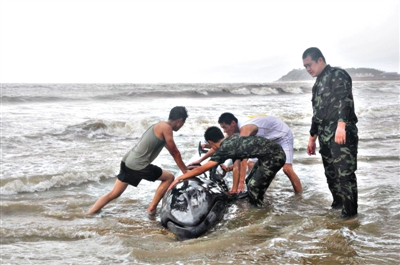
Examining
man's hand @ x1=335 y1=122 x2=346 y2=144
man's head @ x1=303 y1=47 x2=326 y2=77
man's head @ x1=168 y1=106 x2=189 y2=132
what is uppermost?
man's head @ x1=303 y1=47 x2=326 y2=77

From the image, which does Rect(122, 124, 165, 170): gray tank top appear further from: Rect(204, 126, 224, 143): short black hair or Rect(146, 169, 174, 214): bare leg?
Rect(204, 126, 224, 143): short black hair

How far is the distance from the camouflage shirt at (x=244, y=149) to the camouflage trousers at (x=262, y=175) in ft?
0.16

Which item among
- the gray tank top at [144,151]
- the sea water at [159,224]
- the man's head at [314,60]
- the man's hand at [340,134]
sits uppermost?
the man's head at [314,60]

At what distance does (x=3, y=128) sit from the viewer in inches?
531

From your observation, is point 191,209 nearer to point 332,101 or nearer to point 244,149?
point 244,149

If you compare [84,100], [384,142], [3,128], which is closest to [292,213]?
[384,142]

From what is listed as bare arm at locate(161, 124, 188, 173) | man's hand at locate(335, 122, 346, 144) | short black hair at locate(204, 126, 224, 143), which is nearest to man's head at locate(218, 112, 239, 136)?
short black hair at locate(204, 126, 224, 143)

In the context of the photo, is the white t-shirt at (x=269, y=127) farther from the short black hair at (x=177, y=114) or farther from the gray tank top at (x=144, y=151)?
the gray tank top at (x=144, y=151)

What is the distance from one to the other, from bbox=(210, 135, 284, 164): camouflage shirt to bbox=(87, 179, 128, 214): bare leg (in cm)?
157

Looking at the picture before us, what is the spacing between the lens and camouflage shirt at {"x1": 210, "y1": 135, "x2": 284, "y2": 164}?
4.72m

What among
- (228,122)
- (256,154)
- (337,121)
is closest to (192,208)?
(256,154)

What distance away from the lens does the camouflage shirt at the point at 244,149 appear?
4719 mm

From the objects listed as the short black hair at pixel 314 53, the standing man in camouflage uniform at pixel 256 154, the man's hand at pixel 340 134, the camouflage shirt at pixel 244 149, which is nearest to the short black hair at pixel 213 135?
the standing man in camouflage uniform at pixel 256 154

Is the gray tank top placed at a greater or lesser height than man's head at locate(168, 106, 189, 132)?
lesser
